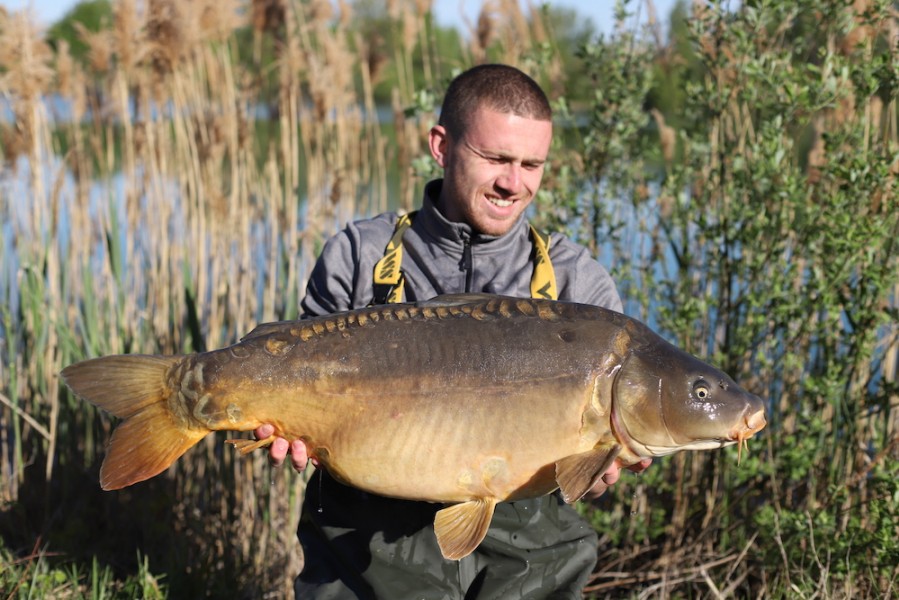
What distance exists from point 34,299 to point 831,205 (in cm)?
281

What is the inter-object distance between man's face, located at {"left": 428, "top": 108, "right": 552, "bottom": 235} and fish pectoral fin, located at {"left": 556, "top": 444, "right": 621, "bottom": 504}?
69 cm

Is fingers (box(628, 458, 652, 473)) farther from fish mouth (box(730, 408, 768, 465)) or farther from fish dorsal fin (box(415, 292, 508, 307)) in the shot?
fish dorsal fin (box(415, 292, 508, 307))

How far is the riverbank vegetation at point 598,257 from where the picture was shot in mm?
3209

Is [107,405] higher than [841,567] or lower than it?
higher

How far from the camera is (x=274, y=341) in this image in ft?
7.05

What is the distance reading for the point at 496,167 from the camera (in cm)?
246

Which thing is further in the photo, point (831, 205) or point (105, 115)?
point (105, 115)

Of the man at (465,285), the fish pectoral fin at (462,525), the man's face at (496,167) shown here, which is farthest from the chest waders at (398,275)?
the fish pectoral fin at (462,525)

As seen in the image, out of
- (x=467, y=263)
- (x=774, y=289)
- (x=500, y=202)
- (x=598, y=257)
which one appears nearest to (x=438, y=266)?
(x=467, y=263)

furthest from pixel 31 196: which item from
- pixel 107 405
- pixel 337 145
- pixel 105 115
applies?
pixel 107 405

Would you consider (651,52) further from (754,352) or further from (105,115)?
(105,115)

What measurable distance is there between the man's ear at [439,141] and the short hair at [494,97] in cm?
2

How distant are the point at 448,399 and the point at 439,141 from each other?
0.82 meters

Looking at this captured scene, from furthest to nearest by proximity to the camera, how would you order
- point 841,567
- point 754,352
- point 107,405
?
point 754,352
point 841,567
point 107,405
